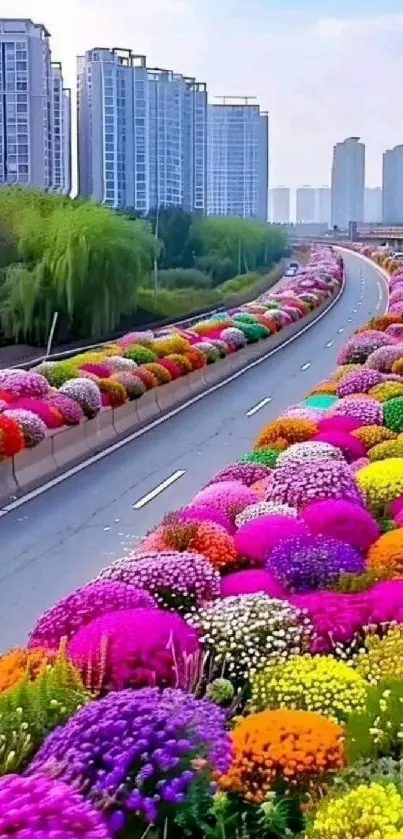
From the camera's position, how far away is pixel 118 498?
18.6 meters

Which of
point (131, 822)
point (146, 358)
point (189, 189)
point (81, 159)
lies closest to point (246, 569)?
point (131, 822)

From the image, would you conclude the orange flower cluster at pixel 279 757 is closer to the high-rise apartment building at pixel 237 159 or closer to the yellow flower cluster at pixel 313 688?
the yellow flower cluster at pixel 313 688

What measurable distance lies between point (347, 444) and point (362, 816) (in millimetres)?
9989

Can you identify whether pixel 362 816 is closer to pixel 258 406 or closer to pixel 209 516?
pixel 209 516

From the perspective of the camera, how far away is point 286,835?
459 centimetres

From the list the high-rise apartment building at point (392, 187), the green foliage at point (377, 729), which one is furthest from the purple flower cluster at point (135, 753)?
the high-rise apartment building at point (392, 187)

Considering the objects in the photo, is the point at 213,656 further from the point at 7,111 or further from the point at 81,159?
the point at 81,159

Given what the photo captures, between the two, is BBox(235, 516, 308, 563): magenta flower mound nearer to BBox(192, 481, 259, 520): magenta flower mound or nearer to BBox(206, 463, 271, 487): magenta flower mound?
BBox(192, 481, 259, 520): magenta flower mound

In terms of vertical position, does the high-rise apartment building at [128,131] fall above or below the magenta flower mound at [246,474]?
above

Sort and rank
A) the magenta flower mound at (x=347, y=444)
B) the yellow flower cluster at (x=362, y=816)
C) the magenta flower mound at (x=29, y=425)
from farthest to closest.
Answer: the magenta flower mound at (x=29, y=425) → the magenta flower mound at (x=347, y=444) → the yellow flower cluster at (x=362, y=816)

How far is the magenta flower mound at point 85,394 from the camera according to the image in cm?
2278

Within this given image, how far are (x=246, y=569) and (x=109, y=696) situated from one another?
151 inches

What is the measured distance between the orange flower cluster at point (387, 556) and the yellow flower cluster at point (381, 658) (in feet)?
5.67

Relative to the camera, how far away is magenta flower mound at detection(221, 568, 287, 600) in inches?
299
